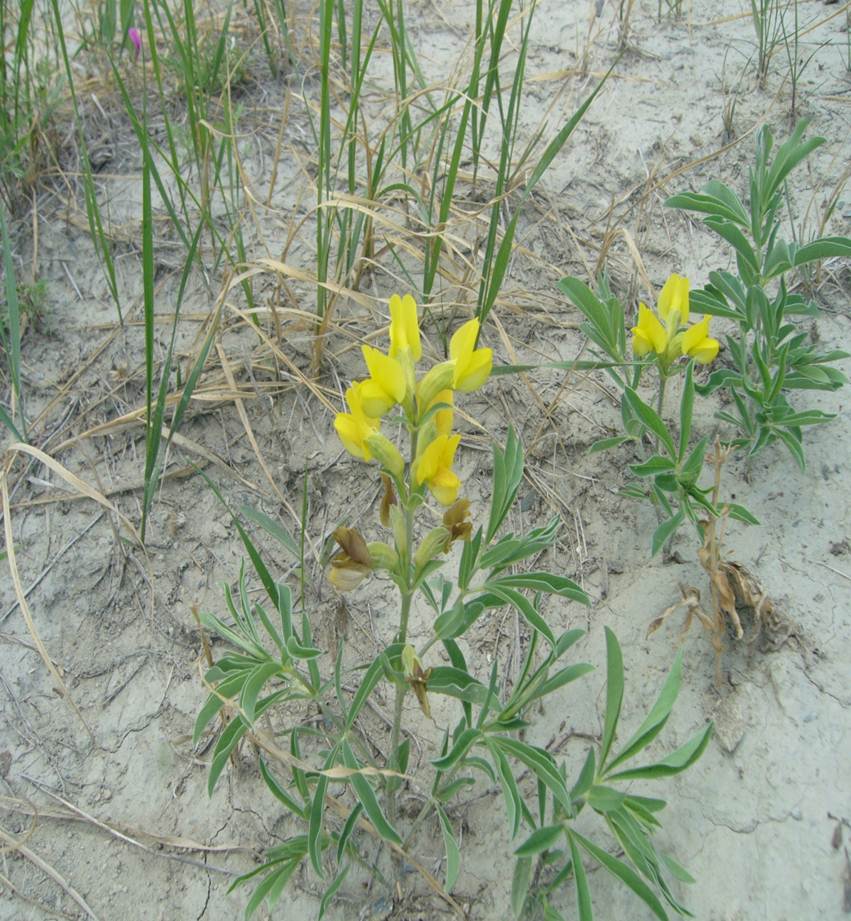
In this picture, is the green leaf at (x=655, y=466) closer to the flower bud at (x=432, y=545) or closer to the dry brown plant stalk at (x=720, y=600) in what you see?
the dry brown plant stalk at (x=720, y=600)

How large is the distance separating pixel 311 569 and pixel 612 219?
1.19 metres

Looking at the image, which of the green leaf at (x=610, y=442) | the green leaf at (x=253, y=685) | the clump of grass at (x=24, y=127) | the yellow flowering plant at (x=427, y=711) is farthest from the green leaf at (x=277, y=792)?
the clump of grass at (x=24, y=127)

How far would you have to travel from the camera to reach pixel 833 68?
2629 millimetres

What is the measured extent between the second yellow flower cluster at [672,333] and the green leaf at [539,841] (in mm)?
821

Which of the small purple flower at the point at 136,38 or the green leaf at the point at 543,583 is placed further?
the small purple flower at the point at 136,38

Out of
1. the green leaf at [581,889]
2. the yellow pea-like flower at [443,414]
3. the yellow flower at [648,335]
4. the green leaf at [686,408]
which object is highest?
the yellow pea-like flower at [443,414]

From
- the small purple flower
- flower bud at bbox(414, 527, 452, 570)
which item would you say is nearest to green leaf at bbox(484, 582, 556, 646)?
flower bud at bbox(414, 527, 452, 570)

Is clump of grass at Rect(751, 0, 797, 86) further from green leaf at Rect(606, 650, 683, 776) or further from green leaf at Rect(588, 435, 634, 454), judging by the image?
A: green leaf at Rect(606, 650, 683, 776)

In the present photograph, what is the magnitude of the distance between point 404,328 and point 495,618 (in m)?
0.72

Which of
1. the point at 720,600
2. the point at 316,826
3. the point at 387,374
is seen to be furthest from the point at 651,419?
the point at 316,826

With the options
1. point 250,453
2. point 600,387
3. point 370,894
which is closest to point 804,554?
point 600,387

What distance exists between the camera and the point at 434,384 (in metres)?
1.20

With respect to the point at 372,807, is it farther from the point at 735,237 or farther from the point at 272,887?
the point at 735,237

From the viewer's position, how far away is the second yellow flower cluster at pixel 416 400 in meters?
1.18
